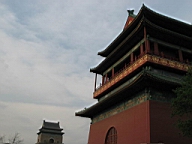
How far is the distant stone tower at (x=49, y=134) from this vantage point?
5691 cm

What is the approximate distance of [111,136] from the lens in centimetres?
1734

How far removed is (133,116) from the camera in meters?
15.0

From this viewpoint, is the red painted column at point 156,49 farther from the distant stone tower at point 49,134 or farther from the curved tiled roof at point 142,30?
the distant stone tower at point 49,134

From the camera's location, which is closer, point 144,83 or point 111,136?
point 144,83

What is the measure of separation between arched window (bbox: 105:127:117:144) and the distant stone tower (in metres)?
41.8

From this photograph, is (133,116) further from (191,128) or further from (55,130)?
(55,130)

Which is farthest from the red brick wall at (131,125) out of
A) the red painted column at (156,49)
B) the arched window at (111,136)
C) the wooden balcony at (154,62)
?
the red painted column at (156,49)

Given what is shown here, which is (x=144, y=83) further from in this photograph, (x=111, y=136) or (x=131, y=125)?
(x=111, y=136)

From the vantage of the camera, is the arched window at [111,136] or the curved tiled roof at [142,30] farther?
the arched window at [111,136]

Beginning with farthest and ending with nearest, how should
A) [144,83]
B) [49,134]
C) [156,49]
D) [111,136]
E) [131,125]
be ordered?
[49,134] → [111,136] → [156,49] → [131,125] → [144,83]

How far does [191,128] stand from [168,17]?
878cm

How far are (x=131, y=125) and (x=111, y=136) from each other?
2.93 metres

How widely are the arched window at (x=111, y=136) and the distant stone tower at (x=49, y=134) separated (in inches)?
1644

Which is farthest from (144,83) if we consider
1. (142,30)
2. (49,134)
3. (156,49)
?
(49,134)
